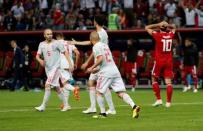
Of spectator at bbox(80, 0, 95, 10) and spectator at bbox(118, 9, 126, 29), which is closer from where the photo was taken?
spectator at bbox(118, 9, 126, 29)

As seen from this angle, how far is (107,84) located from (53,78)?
10.6 ft

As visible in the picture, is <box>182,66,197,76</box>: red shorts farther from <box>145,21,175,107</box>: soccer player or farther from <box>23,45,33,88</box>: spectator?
<box>145,21,175,107</box>: soccer player

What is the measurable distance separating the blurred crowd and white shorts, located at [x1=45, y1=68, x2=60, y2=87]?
1603 cm

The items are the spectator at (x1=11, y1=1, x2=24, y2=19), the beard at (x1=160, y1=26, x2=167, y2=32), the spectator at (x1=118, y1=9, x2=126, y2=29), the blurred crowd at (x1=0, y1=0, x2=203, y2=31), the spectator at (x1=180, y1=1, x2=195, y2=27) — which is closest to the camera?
the beard at (x1=160, y1=26, x2=167, y2=32)

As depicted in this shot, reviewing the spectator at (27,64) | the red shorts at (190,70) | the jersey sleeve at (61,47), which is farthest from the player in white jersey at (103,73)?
the spectator at (27,64)

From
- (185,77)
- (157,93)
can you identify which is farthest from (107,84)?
(185,77)

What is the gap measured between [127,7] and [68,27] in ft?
11.2

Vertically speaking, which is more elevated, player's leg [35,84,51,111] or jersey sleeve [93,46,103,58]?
jersey sleeve [93,46,103,58]

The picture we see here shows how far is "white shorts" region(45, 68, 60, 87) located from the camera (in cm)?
2155

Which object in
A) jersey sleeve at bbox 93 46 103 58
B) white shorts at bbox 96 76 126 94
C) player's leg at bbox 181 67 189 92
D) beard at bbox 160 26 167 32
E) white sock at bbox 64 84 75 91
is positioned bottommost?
player's leg at bbox 181 67 189 92

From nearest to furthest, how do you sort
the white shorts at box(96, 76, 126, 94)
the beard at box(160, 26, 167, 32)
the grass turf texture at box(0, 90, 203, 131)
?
the grass turf texture at box(0, 90, 203, 131) < the white shorts at box(96, 76, 126, 94) < the beard at box(160, 26, 167, 32)

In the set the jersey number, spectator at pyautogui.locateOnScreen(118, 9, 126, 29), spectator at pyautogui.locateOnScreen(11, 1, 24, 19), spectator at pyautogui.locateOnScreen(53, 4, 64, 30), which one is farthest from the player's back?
spectator at pyautogui.locateOnScreen(11, 1, 24, 19)

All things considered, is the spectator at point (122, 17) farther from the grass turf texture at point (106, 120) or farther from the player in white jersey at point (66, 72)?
the grass turf texture at point (106, 120)

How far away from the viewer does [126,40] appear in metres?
40.0
